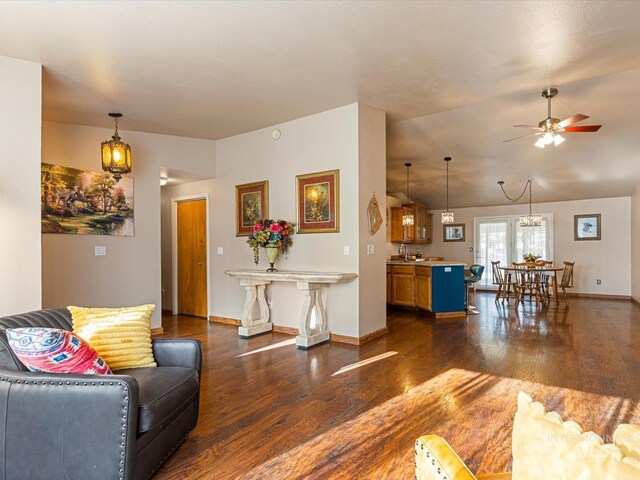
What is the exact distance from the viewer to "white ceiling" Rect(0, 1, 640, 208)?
251cm

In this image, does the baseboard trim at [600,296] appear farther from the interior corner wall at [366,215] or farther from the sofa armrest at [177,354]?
the sofa armrest at [177,354]

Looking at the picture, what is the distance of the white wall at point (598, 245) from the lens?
819 cm

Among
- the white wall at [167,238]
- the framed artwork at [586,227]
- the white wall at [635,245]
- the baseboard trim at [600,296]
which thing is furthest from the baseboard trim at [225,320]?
the framed artwork at [586,227]

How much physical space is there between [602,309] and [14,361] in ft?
27.6

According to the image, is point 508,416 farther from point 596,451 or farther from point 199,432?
point 596,451

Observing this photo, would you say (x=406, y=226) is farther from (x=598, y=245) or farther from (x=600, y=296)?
(x=600, y=296)

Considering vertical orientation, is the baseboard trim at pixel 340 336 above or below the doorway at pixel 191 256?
below

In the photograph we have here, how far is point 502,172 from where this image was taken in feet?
24.8

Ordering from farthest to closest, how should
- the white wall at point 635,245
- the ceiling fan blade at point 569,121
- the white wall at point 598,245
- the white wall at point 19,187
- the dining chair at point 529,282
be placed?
the white wall at point 598,245 < the white wall at point 635,245 < the dining chair at point 529,282 < the ceiling fan blade at point 569,121 < the white wall at point 19,187

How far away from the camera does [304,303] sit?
171 inches

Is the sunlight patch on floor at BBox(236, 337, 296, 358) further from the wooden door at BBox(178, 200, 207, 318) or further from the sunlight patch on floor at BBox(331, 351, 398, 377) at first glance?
the wooden door at BBox(178, 200, 207, 318)

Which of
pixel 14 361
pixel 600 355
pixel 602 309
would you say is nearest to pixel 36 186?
pixel 14 361

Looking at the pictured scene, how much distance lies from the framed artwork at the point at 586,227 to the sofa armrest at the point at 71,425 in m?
10.0

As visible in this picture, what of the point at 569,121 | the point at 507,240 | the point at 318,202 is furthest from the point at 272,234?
the point at 507,240
